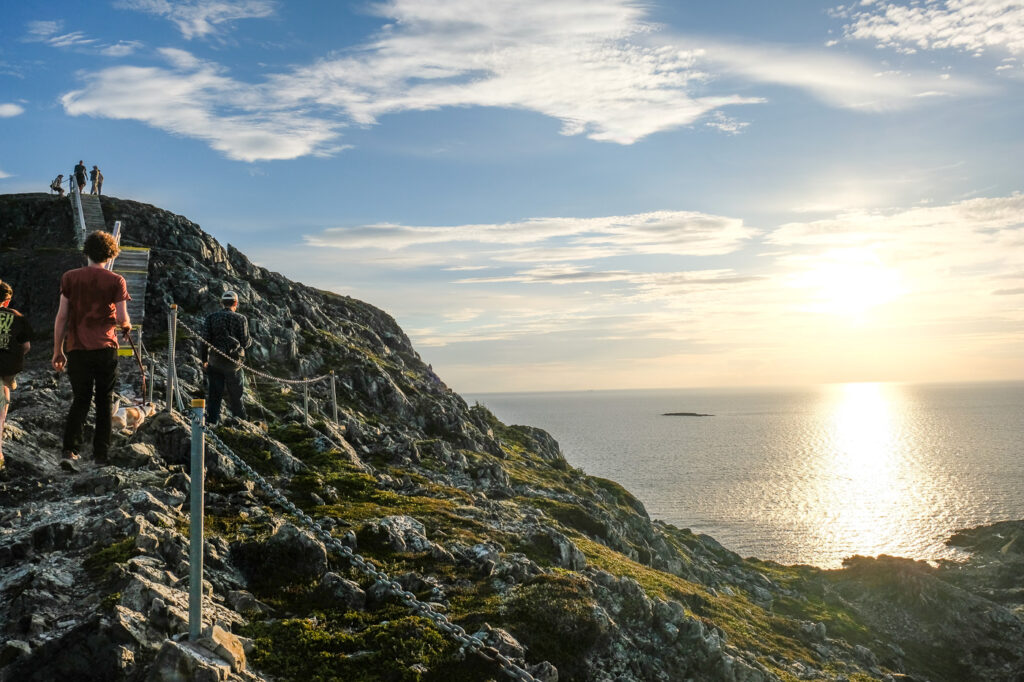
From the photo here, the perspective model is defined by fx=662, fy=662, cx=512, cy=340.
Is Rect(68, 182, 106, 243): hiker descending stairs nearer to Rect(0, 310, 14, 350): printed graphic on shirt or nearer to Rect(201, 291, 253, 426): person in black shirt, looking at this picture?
Rect(201, 291, 253, 426): person in black shirt

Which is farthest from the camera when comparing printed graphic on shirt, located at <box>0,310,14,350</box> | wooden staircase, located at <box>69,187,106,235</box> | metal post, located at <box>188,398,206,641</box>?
wooden staircase, located at <box>69,187,106,235</box>

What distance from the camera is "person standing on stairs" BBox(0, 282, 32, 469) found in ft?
38.8

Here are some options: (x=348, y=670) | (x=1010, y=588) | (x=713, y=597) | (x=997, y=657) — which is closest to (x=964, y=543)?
(x=1010, y=588)

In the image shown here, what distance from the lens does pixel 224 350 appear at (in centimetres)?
1819

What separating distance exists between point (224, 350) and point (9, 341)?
6.41 metres

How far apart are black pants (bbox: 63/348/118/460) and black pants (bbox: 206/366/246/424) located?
5.79 metres

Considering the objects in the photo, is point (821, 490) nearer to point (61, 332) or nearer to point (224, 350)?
point (224, 350)

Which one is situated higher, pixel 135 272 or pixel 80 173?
pixel 80 173

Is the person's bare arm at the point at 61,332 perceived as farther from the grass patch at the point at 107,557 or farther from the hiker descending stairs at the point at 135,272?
the hiker descending stairs at the point at 135,272

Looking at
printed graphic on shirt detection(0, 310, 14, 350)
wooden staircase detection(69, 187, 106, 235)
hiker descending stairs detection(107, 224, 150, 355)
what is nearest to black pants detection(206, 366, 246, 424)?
printed graphic on shirt detection(0, 310, 14, 350)

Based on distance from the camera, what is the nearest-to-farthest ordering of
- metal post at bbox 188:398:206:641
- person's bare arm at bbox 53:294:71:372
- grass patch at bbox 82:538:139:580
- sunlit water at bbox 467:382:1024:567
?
metal post at bbox 188:398:206:641
grass patch at bbox 82:538:139:580
person's bare arm at bbox 53:294:71:372
sunlit water at bbox 467:382:1024:567

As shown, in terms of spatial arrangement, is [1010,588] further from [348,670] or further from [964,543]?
[348,670]

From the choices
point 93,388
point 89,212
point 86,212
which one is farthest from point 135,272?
point 93,388

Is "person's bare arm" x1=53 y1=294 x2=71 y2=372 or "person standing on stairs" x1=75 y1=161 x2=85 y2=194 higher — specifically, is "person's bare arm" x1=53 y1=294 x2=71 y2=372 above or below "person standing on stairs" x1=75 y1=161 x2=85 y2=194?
below
